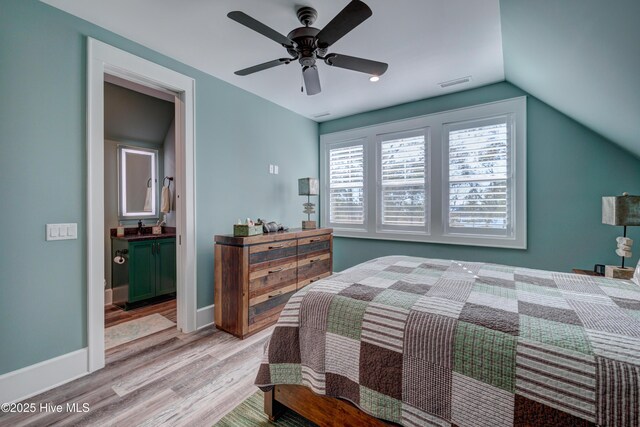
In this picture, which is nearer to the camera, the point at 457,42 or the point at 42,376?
the point at 42,376

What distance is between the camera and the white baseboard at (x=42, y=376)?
182 cm

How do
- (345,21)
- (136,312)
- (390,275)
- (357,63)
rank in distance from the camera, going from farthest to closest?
1. (136,312)
2. (357,63)
3. (390,275)
4. (345,21)

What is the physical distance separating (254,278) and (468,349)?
207 centimetres

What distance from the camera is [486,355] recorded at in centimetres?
103

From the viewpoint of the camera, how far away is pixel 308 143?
183 inches

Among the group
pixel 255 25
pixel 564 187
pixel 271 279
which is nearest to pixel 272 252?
pixel 271 279

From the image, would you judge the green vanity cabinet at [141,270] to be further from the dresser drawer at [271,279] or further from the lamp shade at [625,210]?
the lamp shade at [625,210]

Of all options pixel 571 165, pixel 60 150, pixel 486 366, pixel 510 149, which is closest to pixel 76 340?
pixel 60 150

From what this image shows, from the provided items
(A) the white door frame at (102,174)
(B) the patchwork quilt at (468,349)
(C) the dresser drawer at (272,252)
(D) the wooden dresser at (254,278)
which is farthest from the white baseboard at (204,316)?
(B) the patchwork quilt at (468,349)

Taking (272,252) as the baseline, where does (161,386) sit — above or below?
below

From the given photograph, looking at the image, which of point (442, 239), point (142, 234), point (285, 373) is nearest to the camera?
point (285, 373)

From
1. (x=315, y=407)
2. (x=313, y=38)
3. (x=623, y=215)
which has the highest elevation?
(x=313, y=38)

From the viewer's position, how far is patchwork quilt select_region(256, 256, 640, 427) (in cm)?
90

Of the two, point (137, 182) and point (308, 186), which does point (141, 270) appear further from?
point (308, 186)
